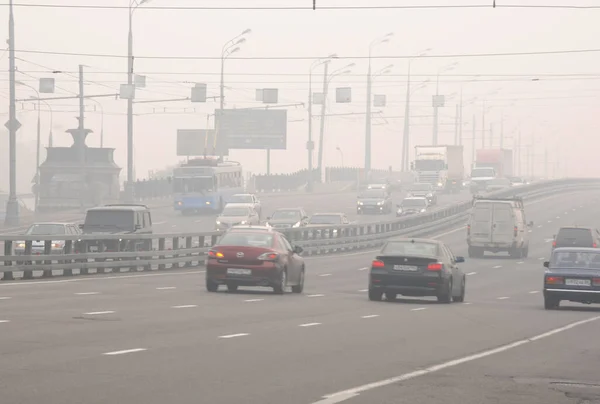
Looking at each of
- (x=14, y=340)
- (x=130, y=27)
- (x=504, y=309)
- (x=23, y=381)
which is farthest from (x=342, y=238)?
(x=23, y=381)

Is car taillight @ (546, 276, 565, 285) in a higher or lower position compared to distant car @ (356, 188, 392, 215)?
higher

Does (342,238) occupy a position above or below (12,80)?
below

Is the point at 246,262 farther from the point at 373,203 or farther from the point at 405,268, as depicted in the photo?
the point at 373,203

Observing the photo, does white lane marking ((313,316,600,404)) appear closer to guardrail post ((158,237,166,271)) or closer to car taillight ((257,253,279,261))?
car taillight ((257,253,279,261))

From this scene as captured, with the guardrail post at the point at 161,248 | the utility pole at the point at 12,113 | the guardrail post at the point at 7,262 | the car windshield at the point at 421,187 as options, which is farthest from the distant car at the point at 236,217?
the guardrail post at the point at 7,262

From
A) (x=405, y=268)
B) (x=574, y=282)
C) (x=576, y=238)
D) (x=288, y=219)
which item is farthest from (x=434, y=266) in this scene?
(x=288, y=219)

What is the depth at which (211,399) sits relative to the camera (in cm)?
1030

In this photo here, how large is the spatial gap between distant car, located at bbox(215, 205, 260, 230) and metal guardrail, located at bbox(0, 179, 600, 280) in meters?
1.95

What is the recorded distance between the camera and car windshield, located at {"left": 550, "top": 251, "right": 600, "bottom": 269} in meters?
26.4

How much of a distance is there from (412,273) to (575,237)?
27.2 metres

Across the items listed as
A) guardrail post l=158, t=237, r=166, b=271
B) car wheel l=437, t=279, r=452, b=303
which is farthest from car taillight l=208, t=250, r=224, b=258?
guardrail post l=158, t=237, r=166, b=271

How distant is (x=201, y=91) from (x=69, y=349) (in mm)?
65241

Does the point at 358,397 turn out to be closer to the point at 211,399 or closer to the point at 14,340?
the point at 211,399

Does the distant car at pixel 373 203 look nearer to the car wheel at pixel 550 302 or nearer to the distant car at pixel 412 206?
the distant car at pixel 412 206
